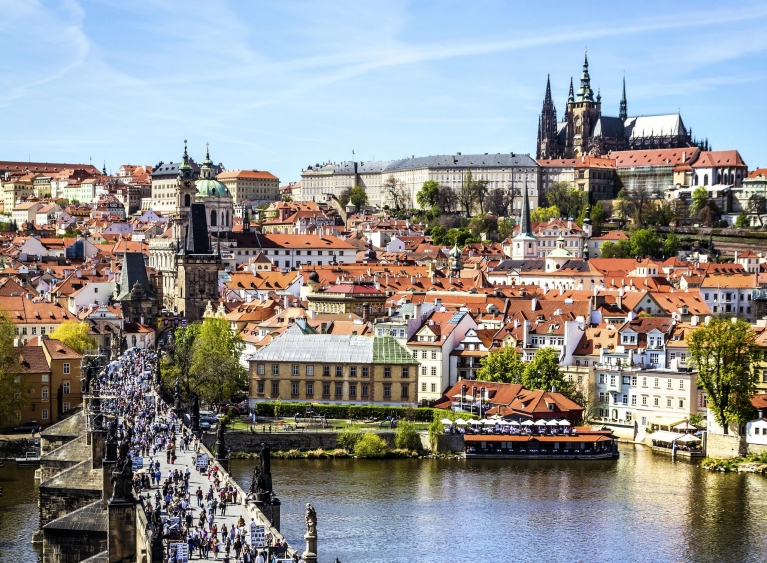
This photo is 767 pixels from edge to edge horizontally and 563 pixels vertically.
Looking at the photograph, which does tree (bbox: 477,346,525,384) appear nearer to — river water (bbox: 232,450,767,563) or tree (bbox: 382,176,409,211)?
river water (bbox: 232,450,767,563)

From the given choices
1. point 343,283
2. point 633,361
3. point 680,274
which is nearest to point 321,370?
point 633,361

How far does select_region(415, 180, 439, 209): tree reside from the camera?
178 m

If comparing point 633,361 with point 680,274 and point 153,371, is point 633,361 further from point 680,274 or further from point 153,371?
point 680,274

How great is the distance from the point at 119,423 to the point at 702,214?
124646 mm

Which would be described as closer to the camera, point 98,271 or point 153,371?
point 153,371

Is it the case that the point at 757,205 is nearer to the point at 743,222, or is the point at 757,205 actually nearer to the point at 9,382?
the point at 743,222

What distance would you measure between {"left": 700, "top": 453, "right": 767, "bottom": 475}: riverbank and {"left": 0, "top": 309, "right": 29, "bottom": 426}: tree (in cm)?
2786

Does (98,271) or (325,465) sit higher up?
(98,271)

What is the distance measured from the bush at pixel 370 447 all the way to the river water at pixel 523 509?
3.06 ft

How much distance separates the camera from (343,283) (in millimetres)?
91562

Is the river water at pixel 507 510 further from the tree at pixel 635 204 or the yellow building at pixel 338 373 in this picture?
the tree at pixel 635 204

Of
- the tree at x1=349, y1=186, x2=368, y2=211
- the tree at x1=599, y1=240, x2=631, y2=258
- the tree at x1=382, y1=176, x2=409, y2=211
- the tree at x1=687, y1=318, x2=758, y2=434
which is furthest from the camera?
the tree at x1=349, y1=186, x2=368, y2=211

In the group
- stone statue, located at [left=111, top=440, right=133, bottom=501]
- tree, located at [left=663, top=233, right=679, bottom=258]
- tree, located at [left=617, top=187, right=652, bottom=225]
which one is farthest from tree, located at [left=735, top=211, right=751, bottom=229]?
stone statue, located at [left=111, top=440, right=133, bottom=501]

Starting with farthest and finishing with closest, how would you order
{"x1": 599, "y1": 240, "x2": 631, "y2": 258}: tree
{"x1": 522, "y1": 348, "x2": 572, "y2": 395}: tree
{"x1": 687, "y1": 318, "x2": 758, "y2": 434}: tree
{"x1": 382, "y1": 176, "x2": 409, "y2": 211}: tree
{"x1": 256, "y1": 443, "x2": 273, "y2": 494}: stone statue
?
{"x1": 382, "y1": 176, "x2": 409, "y2": 211}: tree
{"x1": 599, "y1": 240, "x2": 631, "y2": 258}: tree
{"x1": 522, "y1": 348, "x2": 572, "y2": 395}: tree
{"x1": 687, "y1": 318, "x2": 758, "y2": 434}: tree
{"x1": 256, "y1": 443, "x2": 273, "y2": 494}: stone statue
